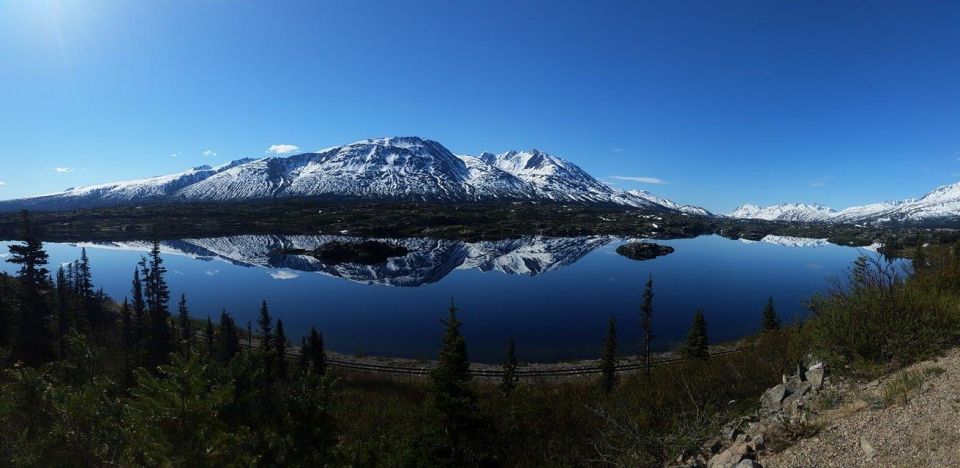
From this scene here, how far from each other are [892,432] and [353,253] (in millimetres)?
139123

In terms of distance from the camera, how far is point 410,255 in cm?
14475

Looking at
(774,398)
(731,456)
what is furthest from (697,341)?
(731,456)

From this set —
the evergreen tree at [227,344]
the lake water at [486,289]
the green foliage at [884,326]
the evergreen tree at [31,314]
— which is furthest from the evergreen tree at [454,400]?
the evergreen tree at [31,314]

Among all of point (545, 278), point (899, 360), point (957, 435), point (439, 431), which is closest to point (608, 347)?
point (439, 431)

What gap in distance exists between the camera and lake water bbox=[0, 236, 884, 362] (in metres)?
66.1

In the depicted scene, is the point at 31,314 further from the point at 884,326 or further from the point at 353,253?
the point at 353,253

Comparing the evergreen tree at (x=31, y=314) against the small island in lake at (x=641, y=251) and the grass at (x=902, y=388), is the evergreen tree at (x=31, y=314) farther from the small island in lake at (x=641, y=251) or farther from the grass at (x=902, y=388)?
the small island in lake at (x=641, y=251)

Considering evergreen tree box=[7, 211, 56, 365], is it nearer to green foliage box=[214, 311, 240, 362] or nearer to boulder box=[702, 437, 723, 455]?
green foliage box=[214, 311, 240, 362]

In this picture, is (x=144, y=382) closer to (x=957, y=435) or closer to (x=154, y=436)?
(x=154, y=436)

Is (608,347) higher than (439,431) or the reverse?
the reverse

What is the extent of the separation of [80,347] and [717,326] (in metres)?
77.6

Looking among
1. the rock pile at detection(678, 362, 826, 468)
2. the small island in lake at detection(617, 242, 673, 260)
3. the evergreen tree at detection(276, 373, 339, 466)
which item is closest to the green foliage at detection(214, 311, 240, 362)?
the evergreen tree at detection(276, 373, 339, 466)

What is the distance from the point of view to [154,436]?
21.3ft

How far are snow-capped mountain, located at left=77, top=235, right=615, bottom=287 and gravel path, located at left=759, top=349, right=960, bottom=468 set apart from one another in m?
96.6
